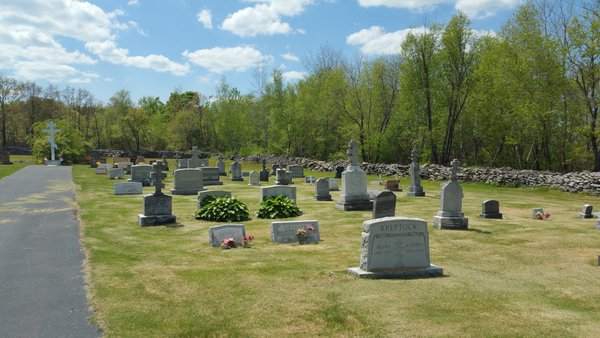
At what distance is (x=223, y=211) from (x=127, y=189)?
31.7ft

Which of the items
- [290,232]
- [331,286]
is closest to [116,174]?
[290,232]

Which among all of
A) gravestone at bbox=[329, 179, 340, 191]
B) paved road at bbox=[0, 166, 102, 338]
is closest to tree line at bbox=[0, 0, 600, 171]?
gravestone at bbox=[329, 179, 340, 191]

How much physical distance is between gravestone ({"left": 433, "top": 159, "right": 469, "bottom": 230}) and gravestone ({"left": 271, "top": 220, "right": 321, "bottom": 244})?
4.49m

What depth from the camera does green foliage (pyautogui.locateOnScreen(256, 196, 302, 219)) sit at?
1688cm

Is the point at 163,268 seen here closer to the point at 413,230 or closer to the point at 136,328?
the point at 136,328

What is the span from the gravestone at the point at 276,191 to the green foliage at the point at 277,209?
72 cm

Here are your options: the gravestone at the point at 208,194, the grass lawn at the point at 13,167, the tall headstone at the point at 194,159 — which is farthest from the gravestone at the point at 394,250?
the grass lawn at the point at 13,167

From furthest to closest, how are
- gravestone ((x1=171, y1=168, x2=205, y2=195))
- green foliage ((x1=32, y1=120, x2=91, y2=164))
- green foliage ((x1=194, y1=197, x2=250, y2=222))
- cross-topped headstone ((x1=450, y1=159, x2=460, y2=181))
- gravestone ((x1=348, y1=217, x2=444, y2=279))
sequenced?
green foliage ((x1=32, y1=120, x2=91, y2=164)), gravestone ((x1=171, y1=168, x2=205, y2=195)), green foliage ((x1=194, y1=197, x2=250, y2=222)), cross-topped headstone ((x1=450, y1=159, x2=460, y2=181)), gravestone ((x1=348, y1=217, x2=444, y2=279))

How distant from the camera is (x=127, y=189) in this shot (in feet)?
78.5

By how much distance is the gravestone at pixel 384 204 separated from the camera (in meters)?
14.7

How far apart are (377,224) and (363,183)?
10739 millimetres

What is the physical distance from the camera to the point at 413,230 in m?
9.17

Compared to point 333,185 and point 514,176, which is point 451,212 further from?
point 514,176

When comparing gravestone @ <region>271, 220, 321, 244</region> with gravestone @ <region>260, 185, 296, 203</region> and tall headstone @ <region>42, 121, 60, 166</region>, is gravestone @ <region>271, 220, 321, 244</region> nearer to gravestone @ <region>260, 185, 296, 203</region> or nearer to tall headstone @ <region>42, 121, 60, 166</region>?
gravestone @ <region>260, 185, 296, 203</region>
